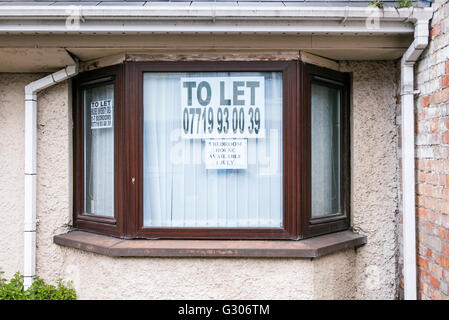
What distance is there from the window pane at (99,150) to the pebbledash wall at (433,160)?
2757 millimetres

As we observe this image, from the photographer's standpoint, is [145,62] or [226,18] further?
[145,62]

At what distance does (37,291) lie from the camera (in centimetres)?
391

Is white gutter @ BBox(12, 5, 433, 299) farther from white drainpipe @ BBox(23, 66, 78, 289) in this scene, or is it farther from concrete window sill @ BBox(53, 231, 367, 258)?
concrete window sill @ BBox(53, 231, 367, 258)

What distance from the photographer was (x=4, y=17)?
3383mm

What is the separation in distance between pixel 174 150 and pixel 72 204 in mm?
1230

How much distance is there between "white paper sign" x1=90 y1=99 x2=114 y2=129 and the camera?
4016mm

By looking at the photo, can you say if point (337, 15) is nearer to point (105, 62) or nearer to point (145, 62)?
point (145, 62)

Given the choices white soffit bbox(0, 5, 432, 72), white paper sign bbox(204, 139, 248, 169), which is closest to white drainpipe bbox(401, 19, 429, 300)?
white soffit bbox(0, 5, 432, 72)

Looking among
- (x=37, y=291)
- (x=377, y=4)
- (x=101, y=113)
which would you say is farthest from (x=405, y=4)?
(x=37, y=291)

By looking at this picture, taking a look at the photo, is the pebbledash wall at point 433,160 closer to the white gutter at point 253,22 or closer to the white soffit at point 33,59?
the white gutter at point 253,22

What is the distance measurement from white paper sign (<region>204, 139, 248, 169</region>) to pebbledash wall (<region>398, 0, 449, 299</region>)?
1.50 metres

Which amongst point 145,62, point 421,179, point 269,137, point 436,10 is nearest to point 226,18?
point 145,62

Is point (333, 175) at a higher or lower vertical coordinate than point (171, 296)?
higher

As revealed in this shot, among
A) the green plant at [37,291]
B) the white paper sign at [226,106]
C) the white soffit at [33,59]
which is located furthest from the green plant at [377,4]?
the green plant at [37,291]
